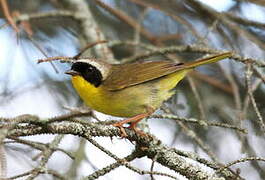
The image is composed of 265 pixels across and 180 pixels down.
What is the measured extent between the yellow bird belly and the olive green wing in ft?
0.16

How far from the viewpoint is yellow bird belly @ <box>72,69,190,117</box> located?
3.49 meters

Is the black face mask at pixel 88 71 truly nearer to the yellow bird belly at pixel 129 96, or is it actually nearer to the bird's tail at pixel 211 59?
the yellow bird belly at pixel 129 96

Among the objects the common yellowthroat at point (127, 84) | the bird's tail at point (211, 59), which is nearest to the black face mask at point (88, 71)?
the common yellowthroat at point (127, 84)

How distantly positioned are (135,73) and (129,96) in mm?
367

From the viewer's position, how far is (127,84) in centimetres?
374

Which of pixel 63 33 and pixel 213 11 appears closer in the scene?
pixel 213 11

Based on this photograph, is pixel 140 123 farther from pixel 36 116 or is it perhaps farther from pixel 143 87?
pixel 36 116

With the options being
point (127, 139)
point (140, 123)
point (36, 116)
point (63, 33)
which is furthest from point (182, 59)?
point (36, 116)

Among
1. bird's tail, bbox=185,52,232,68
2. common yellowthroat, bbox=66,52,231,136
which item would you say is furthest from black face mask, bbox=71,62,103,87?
bird's tail, bbox=185,52,232,68

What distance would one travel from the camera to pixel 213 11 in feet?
14.5

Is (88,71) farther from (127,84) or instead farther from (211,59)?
(211,59)

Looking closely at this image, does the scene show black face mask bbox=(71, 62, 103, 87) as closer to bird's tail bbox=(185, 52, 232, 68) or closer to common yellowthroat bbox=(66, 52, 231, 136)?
common yellowthroat bbox=(66, 52, 231, 136)

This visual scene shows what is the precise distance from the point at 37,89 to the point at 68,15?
86 centimetres

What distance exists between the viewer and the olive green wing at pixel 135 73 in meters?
3.72
